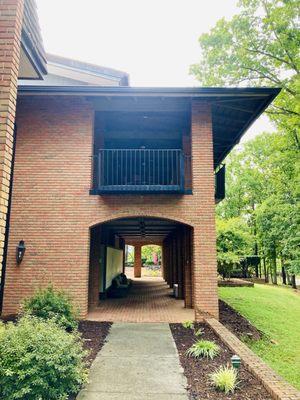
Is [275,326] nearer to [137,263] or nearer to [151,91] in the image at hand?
[151,91]

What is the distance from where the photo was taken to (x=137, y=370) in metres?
5.26

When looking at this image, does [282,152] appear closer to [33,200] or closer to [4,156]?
[33,200]

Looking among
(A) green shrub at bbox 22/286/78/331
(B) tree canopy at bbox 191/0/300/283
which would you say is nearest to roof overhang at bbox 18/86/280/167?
(B) tree canopy at bbox 191/0/300/283

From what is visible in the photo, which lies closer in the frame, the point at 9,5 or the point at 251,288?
the point at 9,5

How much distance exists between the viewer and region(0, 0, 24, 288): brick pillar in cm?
363

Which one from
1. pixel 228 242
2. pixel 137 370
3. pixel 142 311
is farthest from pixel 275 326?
pixel 228 242

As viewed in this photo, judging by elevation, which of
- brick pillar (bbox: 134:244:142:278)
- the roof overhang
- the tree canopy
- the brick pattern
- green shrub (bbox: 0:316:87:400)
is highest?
the tree canopy

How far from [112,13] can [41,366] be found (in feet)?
37.6

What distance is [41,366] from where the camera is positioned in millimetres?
3961

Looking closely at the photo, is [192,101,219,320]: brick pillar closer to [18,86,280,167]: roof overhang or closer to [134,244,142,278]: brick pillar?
[18,86,280,167]: roof overhang

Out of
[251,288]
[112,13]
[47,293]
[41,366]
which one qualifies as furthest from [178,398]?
[251,288]

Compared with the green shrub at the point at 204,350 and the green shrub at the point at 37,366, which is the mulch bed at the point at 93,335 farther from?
the green shrub at the point at 204,350

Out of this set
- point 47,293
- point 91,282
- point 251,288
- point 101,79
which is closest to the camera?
point 47,293

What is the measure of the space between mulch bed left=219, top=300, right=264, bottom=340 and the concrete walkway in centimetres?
243
